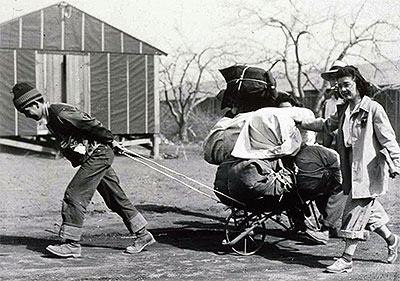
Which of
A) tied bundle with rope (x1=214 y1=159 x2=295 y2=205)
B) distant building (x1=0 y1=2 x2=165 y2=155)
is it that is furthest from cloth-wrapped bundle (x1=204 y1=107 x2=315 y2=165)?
distant building (x1=0 y1=2 x2=165 y2=155)

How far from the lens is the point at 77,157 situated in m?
6.38

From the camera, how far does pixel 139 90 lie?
774 inches

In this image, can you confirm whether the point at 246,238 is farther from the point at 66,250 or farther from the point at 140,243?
the point at 66,250

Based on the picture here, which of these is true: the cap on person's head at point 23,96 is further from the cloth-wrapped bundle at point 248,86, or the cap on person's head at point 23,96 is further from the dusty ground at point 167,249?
the cloth-wrapped bundle at point 248,86

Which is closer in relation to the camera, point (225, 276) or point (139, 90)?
point (225, 276)

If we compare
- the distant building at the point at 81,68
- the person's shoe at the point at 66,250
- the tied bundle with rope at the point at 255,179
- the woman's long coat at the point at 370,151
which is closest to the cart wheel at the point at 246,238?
the tied bundle with rope at the point at 255,179

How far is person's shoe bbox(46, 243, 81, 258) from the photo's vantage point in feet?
20.1

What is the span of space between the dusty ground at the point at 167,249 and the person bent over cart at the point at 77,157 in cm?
20

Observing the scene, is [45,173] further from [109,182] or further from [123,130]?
[109,182]

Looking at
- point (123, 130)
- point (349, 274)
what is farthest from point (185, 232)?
point (123, 130)

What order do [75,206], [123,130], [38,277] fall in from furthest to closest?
1. [123,130]
2. [75,206]
3. [38,277]

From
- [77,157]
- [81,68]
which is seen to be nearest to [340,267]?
[77,157]

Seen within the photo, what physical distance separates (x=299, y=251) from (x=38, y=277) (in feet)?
8.75

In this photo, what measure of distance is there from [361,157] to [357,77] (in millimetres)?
726
